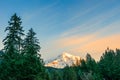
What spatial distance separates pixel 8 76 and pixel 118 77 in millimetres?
80251

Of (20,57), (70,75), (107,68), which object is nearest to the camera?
(20,57)

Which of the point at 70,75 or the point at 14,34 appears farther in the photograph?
the point at 70,75

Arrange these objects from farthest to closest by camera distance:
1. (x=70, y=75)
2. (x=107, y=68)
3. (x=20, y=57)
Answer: (x=70, y=75), (x=107, y=68), (x=20, y=57)

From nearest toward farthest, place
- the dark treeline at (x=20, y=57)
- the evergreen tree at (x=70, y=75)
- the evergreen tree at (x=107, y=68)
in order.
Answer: the dark treeline at (x=20, y=57)
the evergreen tree at (x=107, y=68)
the evergreen tree at (x=70, y=75)

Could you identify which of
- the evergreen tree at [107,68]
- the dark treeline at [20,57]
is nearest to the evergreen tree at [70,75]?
the evergreen tree at [107,68]

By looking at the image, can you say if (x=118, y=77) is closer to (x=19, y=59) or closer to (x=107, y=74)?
(x=107, y=74)

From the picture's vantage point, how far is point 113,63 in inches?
4496

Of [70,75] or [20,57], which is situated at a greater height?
[70,75]

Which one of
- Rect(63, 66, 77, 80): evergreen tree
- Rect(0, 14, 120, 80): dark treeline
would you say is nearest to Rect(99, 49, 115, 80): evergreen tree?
Rect(63, 66, 77, 80): evergreen tree

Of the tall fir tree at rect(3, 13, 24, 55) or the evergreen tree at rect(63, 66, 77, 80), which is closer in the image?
the tall fir tree at rect(3, 13, 24, 55)

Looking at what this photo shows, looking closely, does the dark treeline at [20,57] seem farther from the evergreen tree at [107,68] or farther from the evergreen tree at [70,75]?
the evergreen tree at [70,75]

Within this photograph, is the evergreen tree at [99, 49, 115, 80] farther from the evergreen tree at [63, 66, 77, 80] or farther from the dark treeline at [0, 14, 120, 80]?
the dark treeline at [0, 14, 120, 80]

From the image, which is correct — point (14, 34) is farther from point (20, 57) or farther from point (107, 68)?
point (107, 68)

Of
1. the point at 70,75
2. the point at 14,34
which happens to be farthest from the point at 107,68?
the point at 14,34
